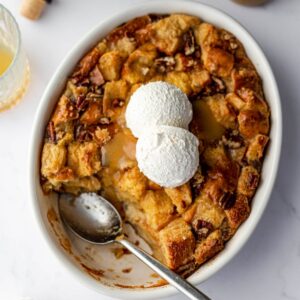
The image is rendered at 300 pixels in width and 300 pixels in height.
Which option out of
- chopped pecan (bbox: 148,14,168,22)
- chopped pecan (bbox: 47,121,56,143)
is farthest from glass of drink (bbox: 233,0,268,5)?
chopped pecan (bbox: 47,121,56,143)

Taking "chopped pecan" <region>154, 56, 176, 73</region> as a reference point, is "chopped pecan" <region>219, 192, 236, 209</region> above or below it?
below

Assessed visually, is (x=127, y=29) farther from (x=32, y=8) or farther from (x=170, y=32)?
(x=32, y=8)

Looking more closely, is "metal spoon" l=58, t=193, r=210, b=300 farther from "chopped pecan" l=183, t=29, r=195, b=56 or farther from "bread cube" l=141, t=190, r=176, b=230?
"chopped pecan" l=183, t=29, r=195, b=56

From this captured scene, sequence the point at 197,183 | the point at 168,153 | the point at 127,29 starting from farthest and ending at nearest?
the point at 127,29, the point at 197,183, the point at 168,153

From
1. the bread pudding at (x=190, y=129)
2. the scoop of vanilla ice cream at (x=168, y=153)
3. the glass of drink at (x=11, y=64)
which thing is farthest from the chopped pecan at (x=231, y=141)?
the glass of drink at (x=11, y=64)

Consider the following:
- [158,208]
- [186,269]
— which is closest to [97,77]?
[158,208]
